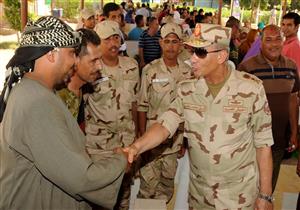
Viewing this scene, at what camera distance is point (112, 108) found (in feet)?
14.4

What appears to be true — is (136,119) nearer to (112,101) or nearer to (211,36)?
(112,101)

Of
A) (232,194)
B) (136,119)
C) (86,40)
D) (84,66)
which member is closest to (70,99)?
(84,66)

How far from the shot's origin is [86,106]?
445 cm

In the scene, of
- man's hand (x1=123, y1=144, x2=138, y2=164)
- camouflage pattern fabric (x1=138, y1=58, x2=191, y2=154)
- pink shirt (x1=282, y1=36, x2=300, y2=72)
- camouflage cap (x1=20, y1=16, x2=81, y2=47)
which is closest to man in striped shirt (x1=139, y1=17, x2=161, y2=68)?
pink shirt (x1=282, y1=36, x2=300, y2=72)

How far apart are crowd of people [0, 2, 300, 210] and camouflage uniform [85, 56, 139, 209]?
0.01 m

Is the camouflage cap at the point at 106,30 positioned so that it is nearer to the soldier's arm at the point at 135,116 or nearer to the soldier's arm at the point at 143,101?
the soldier's arm at the point at 143,101

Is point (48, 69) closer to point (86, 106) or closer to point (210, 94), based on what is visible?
point (210, 94)

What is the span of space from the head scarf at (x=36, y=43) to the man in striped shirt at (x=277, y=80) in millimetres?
2643

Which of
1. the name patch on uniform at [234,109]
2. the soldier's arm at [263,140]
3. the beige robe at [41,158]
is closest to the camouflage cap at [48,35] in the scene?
the beige robe at [41,158]

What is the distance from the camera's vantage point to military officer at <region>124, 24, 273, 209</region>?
2.91m

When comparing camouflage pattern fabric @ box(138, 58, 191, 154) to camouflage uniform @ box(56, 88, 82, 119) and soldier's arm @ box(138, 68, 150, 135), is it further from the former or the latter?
camouflage uniform @ box(56, 88, 82, 119)

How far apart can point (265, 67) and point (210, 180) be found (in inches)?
69.7

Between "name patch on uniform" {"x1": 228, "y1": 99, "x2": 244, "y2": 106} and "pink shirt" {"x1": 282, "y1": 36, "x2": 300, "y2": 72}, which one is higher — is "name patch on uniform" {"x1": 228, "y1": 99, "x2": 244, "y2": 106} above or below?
below

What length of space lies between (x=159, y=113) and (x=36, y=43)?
266 cm
